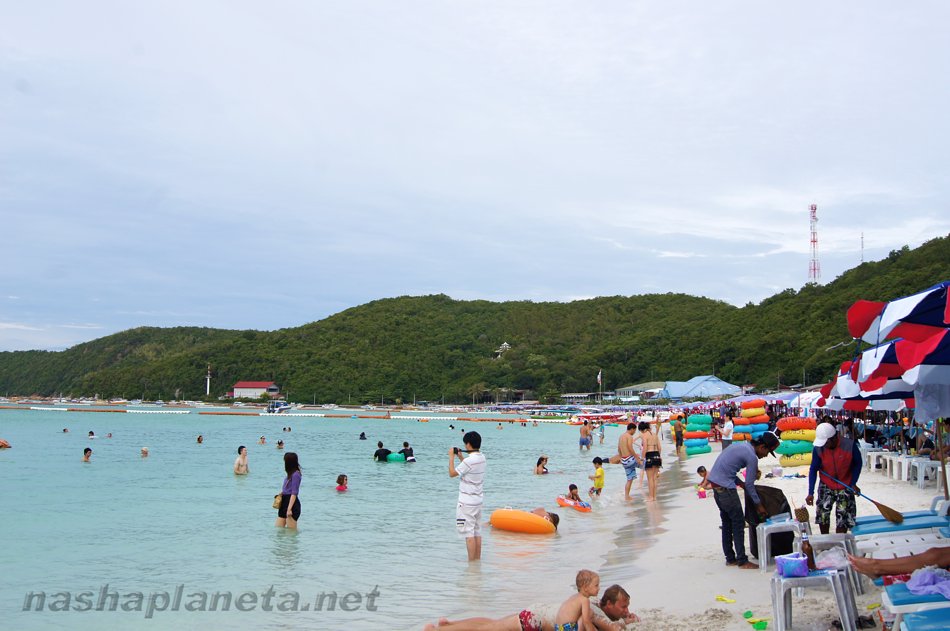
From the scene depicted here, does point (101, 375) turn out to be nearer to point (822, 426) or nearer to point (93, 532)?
point (93, 532)

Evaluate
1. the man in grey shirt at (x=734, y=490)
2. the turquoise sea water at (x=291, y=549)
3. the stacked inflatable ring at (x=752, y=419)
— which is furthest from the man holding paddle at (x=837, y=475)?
the stacked inflatable ring at (x=752, y=419)

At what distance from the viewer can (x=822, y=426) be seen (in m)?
6.77

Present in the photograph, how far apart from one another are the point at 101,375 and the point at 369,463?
11399 cm

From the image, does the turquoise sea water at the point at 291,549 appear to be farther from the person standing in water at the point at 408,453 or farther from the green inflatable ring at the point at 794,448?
the person standing in water at the point at 408,453

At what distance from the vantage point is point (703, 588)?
637cm

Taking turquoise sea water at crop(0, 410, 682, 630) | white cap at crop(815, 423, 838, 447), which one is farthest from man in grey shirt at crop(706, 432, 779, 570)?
turquoise sea water at crop(0, 410, 682, 630)

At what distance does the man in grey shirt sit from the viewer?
680cm

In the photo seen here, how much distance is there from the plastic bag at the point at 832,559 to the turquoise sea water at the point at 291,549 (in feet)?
9.32

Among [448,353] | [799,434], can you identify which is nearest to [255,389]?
[448,353]

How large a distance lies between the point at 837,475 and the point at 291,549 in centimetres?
690

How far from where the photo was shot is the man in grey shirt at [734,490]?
22.3ft

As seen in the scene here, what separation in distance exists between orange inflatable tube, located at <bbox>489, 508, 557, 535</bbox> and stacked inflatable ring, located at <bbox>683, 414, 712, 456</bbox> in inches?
677

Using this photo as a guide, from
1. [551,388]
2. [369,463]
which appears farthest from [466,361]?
[369,463]

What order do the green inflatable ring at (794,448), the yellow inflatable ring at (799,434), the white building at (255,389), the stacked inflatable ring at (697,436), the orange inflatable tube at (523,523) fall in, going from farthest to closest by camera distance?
the white building at (255,389) < the stacked inflatable ring at (697,436) < the yellow inflatable ring at (799,434) < the green inflatable ring at (794,448) < the orange inflatable tube at (523,523)
